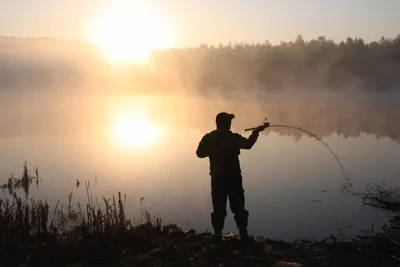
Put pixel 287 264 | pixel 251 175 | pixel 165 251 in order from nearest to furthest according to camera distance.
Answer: pixel 287 264
pixel 165 251
pixel 251 175

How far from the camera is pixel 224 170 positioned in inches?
382

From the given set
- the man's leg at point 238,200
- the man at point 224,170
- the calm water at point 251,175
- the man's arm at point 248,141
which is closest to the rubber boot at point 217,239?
the man at point 224,170

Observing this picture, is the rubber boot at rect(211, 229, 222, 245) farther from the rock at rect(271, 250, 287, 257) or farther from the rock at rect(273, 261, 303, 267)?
the rock at rect(273, 261, 303, 267)

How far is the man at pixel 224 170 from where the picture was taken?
966cm

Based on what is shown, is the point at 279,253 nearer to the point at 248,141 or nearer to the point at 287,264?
the point at 287,264

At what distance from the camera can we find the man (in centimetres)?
966

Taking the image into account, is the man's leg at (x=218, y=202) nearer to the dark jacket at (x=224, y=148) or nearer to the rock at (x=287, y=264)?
the dark jacket at (x=224, y=148)

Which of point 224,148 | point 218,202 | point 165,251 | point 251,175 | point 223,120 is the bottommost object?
point 165,251

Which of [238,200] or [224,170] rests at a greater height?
[224,170]

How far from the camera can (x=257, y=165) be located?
25.6 m

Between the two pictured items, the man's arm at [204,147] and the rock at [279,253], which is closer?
the rock at [279,253]

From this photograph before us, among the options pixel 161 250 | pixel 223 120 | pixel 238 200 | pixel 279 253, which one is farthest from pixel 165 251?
pixel 223 120

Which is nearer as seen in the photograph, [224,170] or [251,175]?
[224,170]

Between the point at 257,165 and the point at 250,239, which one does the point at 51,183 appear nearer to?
the point at 257,165
